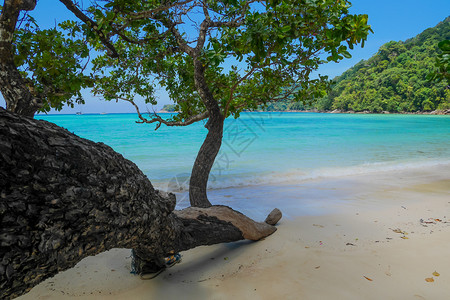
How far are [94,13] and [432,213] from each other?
5.61m

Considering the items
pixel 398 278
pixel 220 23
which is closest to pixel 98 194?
pixel 398 278

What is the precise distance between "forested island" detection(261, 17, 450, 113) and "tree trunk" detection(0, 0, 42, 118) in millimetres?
71374

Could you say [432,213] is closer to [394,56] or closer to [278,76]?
[278,76]

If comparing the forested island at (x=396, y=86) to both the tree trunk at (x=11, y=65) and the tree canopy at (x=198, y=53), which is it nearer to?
the tree canopy at (x=198, y=53)

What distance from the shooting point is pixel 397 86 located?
275ft

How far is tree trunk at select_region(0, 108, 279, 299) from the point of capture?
3.63ft

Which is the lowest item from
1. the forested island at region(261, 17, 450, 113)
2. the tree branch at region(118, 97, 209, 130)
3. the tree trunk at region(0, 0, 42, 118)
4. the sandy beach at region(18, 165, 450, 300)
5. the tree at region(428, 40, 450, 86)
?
the sandy beach at region(18, 165, 450, 300)

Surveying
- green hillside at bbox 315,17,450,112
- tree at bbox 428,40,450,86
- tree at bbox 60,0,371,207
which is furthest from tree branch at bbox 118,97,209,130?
green hillside at bbox 315,17,450,112

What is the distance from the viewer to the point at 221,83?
439 cm

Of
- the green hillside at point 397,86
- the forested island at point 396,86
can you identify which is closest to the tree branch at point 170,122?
the forested island at point 396,86

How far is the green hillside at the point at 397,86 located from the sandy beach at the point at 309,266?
8156 centimetres

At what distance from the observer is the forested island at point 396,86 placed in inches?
3081

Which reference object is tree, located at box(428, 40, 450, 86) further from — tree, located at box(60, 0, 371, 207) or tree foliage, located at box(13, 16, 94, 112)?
tree foliage, located at box(13, 16, 94, 112)

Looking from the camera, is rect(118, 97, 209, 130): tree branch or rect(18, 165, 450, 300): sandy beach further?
rect(118, 97, 209, 130): tree branch
